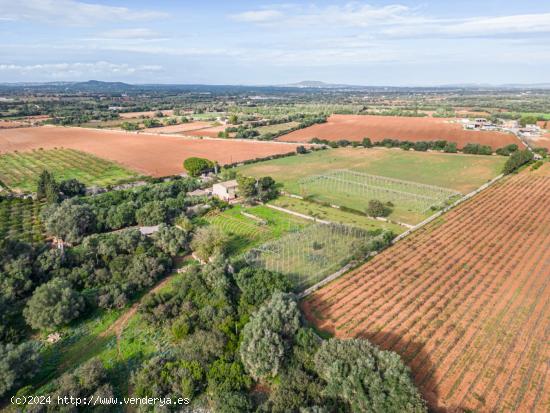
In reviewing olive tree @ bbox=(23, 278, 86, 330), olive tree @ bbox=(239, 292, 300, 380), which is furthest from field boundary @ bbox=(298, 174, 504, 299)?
olive tree @ bbox=(23, 278, 86, 330)

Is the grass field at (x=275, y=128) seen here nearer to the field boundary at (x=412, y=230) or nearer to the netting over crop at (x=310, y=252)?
the field boundary at (x=412, y=230)

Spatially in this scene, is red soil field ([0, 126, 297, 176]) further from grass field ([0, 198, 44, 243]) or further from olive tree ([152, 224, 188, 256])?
olive tree ([152, 224, 188, 256])

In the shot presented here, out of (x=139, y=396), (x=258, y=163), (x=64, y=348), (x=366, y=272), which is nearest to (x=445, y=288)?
(x=366, y=272)

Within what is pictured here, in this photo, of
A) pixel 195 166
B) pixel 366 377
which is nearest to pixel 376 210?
pixel 366 377

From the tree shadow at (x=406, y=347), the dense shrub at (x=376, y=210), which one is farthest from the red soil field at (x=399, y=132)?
the tree shadow at (x=406, y=347)

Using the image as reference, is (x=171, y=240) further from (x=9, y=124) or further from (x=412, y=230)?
(x=9, y=124)

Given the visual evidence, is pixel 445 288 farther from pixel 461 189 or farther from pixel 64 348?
pixel 461 189

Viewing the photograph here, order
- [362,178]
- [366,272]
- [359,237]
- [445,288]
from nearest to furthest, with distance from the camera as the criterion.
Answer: [445,288] < [366,272] < [359,237] < [362,178]
